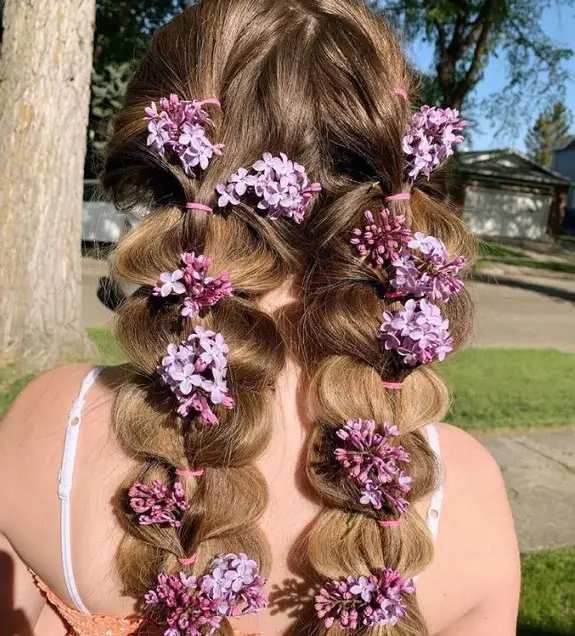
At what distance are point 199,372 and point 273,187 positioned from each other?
0.32 meters

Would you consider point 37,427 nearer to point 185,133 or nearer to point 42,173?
point 185,133

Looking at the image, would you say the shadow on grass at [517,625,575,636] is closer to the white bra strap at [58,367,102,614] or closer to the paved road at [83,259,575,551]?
the paved road at [83,259,575,551]

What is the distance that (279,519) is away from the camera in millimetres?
1213

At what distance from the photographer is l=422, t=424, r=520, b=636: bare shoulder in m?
1.19

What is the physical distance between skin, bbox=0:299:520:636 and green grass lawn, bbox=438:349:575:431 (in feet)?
12.6

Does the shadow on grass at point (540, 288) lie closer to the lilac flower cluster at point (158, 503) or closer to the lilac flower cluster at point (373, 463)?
the lilac flower cluster at point (373, 463)

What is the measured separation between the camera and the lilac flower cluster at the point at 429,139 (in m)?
1.24

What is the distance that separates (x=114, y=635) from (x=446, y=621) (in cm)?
59

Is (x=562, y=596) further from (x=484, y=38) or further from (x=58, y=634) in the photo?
(x=484, y=38)

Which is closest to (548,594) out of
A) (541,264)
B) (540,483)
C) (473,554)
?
(540,483)

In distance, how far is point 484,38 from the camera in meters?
21.1

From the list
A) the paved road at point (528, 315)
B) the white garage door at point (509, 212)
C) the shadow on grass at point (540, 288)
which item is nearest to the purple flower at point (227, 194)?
the paved road at point (528, 315)

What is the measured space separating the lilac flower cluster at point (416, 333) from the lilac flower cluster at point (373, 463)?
0.13 metres

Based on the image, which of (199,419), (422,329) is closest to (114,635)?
(199,419)
